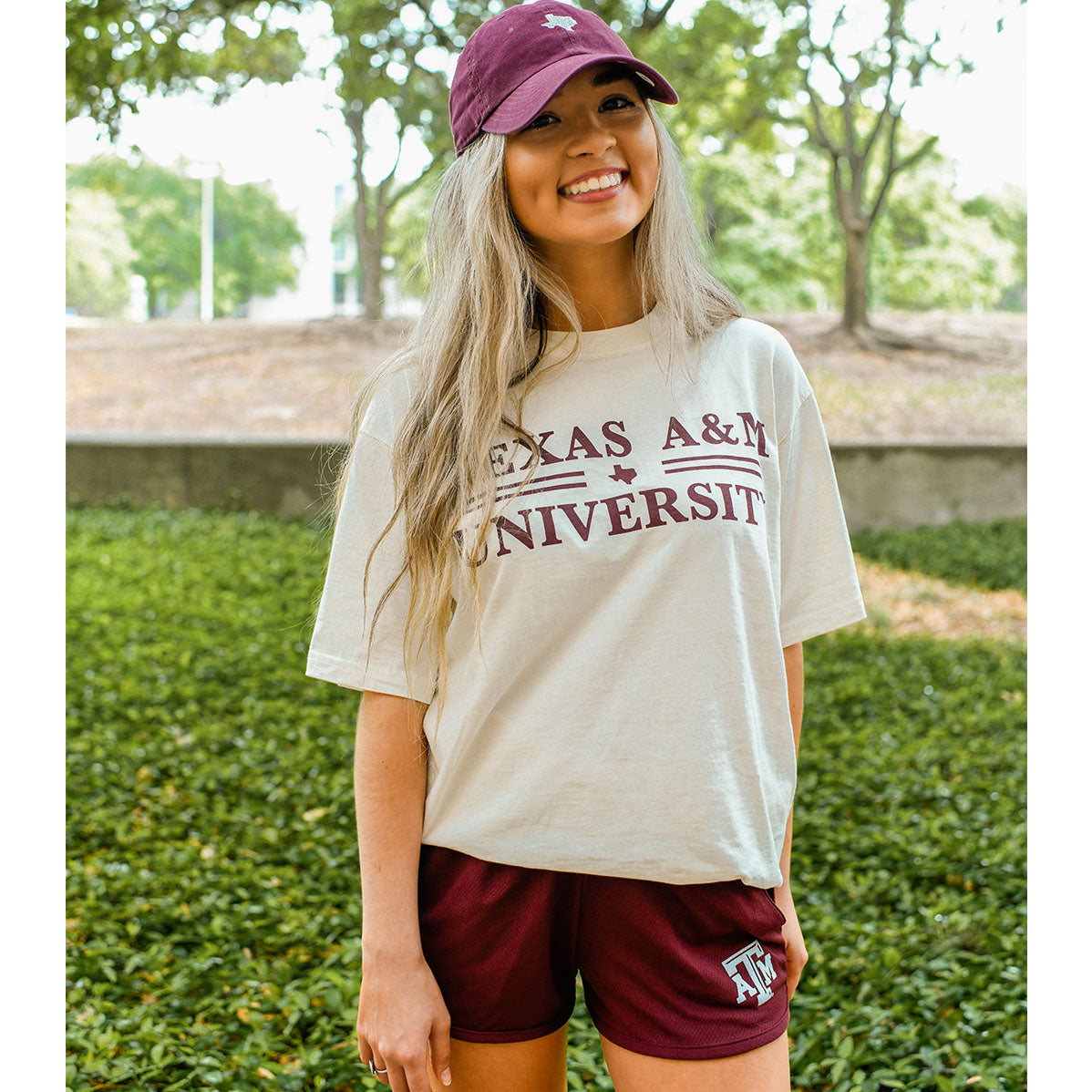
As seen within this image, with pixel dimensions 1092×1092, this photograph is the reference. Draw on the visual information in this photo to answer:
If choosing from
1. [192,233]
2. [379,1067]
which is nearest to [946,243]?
[192,233]

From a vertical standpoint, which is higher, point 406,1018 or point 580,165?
point 580,165

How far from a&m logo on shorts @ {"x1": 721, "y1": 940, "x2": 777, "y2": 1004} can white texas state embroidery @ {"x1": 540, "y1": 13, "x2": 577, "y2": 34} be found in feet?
3.99

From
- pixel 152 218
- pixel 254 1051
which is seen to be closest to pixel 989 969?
pixel 254 1051

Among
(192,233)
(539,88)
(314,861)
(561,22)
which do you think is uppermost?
(192,233)

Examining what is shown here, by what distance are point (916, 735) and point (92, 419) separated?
1239 cm

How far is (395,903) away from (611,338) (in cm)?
79

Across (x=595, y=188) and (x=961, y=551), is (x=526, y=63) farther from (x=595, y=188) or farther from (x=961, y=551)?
(x=961, y=551)

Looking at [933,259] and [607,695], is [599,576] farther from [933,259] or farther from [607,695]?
[933,259]

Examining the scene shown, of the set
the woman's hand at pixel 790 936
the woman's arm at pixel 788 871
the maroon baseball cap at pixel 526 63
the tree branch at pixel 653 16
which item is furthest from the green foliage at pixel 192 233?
the woman's hand at pixel 790 936

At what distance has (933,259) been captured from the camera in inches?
840

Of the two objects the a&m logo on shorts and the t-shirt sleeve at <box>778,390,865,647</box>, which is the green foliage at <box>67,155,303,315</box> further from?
the a&m logo on shorts

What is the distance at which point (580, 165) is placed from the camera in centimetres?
150

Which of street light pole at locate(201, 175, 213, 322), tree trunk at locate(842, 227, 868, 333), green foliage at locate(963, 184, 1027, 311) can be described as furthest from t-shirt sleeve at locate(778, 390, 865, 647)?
green foliage at locate(963, 184, 1027, 311)

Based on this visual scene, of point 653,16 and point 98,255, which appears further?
point 98,255
